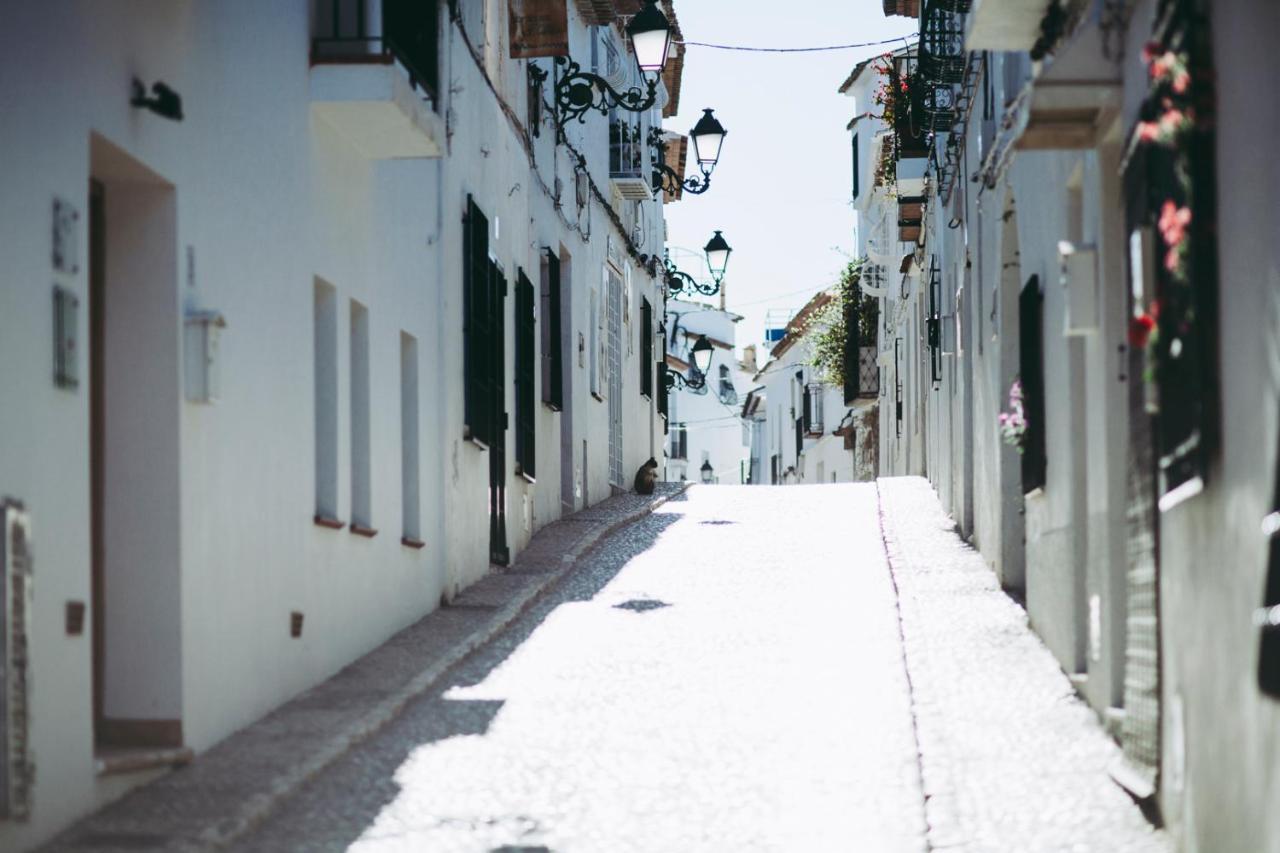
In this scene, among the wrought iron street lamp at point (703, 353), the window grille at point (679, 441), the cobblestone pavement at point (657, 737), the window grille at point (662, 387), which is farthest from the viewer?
the window grille at point (679, 441)

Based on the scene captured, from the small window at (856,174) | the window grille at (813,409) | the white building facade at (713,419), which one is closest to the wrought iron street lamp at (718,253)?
the small window at (856,174)

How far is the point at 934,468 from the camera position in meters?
23.1

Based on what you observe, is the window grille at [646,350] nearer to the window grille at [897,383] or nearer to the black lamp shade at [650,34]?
the window grille at [897,383]

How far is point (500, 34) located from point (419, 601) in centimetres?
595

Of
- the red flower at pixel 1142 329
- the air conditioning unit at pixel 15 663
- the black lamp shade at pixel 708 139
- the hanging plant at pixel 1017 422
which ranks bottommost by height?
the air conditioning unit at pixel 15 663

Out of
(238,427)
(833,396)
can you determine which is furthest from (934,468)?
(833,396)

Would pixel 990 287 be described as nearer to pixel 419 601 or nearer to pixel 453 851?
pixel 419 601

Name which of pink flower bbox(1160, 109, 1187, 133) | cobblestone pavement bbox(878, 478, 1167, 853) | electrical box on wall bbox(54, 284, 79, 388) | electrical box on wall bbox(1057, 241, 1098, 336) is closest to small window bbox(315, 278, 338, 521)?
cobblestone pavement bbox(878, 478, 1167, 853)

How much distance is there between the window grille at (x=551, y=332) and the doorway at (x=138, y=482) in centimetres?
1158

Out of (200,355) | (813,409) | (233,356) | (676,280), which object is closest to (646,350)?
(676,280)

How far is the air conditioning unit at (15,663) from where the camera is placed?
660 centimetres

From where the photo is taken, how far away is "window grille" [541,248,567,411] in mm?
20641

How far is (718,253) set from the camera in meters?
27.6

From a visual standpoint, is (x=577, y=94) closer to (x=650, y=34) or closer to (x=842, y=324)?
(x=650, y=34)
